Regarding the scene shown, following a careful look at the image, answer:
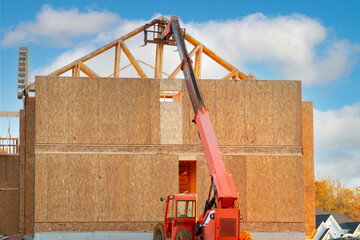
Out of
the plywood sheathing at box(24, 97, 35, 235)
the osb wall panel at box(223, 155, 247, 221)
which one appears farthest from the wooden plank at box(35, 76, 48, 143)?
the osb wall panel at box(223, 155, 247, 221)

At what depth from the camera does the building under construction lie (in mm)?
22156

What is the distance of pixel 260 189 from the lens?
2286 cm

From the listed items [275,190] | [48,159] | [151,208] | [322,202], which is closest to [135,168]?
[151,208]

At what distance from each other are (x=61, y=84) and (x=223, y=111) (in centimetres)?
728

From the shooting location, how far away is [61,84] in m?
22.8

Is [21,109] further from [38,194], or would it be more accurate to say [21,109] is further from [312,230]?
[312,230]

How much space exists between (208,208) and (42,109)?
10348 mm

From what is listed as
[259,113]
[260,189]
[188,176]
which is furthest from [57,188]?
[259,113]

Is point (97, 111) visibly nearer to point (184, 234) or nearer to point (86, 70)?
point (86, 70)

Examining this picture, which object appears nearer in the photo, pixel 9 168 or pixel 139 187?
pixel 139 187

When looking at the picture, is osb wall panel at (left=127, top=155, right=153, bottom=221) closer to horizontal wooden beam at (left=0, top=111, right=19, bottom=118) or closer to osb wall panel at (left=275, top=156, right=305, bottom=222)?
osb wall panel at (left=275, top=156, right=305, bottom=222)

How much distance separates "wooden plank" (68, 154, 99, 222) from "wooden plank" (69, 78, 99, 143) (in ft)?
2.88

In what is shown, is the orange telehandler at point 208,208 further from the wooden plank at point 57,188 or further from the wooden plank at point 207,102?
the wooden plank at point 57,188

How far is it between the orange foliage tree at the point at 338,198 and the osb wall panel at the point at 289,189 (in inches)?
2178
